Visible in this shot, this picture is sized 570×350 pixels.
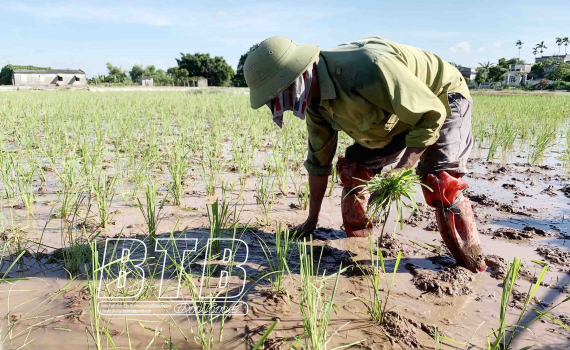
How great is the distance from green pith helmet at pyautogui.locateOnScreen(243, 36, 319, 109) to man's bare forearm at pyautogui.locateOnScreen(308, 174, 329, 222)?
74 centimetres

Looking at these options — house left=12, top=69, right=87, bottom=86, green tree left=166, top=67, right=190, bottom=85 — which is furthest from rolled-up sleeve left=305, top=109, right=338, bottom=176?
house left=12, top=69, right=87, bottom=86

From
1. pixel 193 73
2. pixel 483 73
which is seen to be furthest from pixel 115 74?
pixel 483 73

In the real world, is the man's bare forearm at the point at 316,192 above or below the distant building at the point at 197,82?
below

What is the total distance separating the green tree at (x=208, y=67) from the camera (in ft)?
143

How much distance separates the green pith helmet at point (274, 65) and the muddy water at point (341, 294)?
0.66m

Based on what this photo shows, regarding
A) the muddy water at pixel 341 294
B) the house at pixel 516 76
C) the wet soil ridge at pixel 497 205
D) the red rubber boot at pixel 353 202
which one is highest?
the house at pixel 516 76

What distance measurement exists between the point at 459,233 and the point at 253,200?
1.51 m

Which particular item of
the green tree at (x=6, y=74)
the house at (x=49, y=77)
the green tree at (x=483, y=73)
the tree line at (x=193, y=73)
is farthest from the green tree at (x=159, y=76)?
the green tree at (x=483, y=73)

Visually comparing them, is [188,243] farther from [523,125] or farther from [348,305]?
[523,125]

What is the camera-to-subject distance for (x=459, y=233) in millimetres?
1840

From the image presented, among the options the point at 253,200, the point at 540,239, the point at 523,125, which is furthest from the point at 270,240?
the point at 523,125

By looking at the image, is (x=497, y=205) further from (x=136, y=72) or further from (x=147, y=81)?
(x=136, y=72)

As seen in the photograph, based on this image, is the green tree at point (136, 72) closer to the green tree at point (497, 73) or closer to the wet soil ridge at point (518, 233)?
the green tree at point (497, 73)

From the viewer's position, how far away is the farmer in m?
1.55
